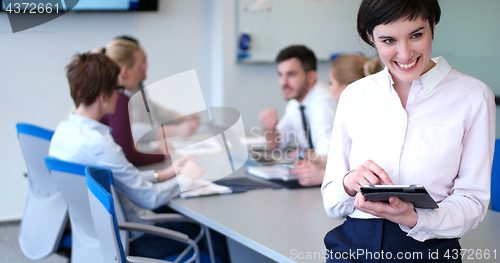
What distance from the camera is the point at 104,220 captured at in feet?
4.35

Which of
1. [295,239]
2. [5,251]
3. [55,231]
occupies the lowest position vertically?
[5,251]

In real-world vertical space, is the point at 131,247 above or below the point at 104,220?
below

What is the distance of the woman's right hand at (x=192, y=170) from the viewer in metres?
2.22

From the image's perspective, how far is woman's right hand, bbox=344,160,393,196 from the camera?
3.45 feet

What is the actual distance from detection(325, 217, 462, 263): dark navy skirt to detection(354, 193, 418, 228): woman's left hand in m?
0.07

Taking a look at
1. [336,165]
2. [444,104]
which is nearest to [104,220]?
[336,165]

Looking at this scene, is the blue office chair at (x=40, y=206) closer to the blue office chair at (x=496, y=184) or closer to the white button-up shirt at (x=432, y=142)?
the white button-up shirt at (x=432, y=142)

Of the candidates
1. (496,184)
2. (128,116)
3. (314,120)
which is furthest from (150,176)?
(496,184)

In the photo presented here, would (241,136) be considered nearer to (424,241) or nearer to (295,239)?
(295,239)

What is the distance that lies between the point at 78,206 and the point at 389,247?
114cm

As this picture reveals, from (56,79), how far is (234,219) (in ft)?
9.58

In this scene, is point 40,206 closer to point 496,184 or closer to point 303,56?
point 303,56

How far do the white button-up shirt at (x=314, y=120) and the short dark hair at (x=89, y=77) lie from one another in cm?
122

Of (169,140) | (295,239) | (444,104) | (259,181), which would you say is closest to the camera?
(444,104)
